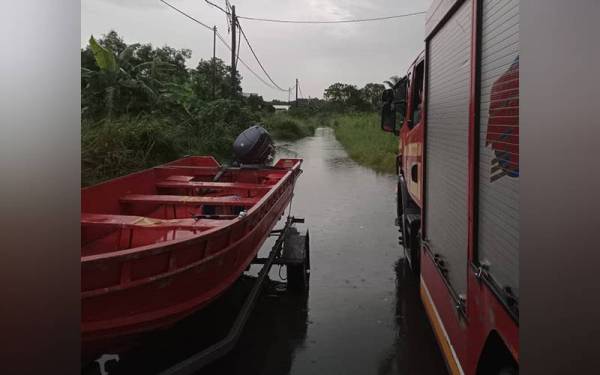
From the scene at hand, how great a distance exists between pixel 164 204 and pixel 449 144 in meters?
3.28

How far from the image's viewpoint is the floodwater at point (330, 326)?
13.3ft

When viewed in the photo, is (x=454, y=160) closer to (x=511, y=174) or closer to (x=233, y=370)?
(x=511, y=174)

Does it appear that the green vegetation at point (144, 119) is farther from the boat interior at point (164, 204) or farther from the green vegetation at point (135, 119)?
the boat interior at point (164, 204)

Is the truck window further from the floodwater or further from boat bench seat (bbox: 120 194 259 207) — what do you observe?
boat bench seat (bbox: 120 194 259 207)

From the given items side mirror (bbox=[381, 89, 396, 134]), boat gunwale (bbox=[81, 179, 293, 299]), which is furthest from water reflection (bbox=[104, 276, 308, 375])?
side mirror (bbox=[381, 89, 396, 134])

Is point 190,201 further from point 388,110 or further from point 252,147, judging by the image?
point 388,110

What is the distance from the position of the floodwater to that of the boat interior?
0.89 metres

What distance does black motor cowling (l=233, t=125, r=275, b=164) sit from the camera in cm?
730

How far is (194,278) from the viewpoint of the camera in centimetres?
338

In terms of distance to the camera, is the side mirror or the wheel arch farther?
the side mirror

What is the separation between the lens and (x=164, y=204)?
5598mm

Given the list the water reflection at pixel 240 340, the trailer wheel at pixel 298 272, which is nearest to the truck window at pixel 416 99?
the trailer wheel at pixel 298 272

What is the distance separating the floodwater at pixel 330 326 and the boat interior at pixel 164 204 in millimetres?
893
